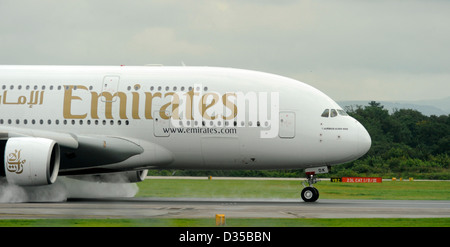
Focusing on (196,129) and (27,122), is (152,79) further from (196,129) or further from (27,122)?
(27,122)

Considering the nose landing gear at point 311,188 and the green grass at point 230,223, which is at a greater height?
the nose landing gear at point 311,188

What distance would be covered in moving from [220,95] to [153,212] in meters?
7.75

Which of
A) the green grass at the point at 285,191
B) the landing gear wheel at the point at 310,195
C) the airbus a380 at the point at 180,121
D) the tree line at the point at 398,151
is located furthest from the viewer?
the tree line at the point at 398,151

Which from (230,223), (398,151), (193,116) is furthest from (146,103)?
(398,151)

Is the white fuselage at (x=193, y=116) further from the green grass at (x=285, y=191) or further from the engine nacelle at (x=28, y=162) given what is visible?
the green grass at (x=285, y=191)

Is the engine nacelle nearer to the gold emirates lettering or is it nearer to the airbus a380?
the airbus a380

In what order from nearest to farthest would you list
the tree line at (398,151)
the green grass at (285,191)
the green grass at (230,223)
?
1. the green grass at (230,223)
2. the green grass at (285,191)
3. the tree line at (398,151)

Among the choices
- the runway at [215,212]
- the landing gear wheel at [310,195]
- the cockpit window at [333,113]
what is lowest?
the runway at [215,212]

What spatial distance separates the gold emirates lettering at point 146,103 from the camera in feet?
90.4

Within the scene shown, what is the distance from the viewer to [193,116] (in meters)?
27.6

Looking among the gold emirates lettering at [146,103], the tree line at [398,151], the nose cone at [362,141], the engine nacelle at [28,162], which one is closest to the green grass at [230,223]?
the engine nacelle at [28,162]

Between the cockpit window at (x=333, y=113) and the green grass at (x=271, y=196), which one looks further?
the cockpit window at (x=333, y=113)

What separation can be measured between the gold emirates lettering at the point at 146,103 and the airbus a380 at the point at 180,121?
3cm
